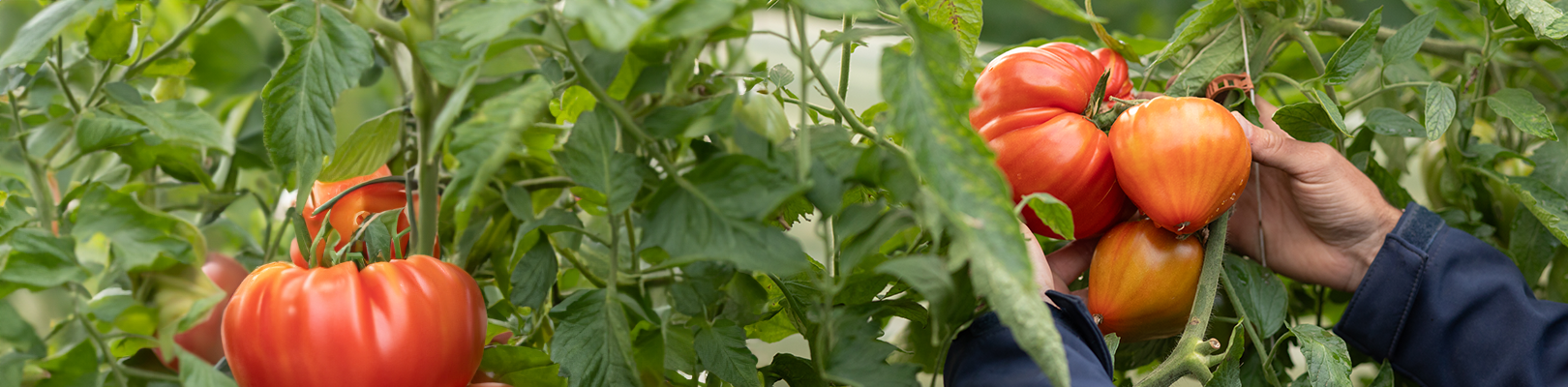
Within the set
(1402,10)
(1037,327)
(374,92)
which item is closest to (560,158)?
(1037,327)

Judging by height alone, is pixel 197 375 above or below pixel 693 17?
below

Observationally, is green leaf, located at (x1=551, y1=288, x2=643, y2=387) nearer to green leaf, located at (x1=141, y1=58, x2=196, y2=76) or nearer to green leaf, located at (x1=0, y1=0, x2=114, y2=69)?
green leaf, located at (x1=0, y1=0, x2=114, y2=69)

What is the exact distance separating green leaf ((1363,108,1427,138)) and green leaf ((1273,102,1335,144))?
0.03 m

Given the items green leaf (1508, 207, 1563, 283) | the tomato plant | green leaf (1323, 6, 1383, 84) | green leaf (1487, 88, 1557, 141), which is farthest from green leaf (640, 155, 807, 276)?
green leaf (1508, 207, 1563, 283)

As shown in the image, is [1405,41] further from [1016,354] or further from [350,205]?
[350,205]

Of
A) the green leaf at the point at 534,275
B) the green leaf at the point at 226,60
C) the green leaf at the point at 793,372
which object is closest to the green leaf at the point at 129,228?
the green leaf at the point at 534,275

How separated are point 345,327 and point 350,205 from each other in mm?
110

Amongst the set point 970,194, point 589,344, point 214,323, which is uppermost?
point 970,194

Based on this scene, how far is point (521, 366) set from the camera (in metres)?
0.39

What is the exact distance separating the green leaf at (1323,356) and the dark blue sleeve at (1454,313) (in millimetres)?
103

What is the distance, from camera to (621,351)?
314mm

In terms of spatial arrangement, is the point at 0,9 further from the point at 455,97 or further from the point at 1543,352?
the point at 1543,352

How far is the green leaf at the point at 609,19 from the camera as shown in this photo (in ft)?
0.72

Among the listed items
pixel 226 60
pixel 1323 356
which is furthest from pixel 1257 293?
pixel 226 60
